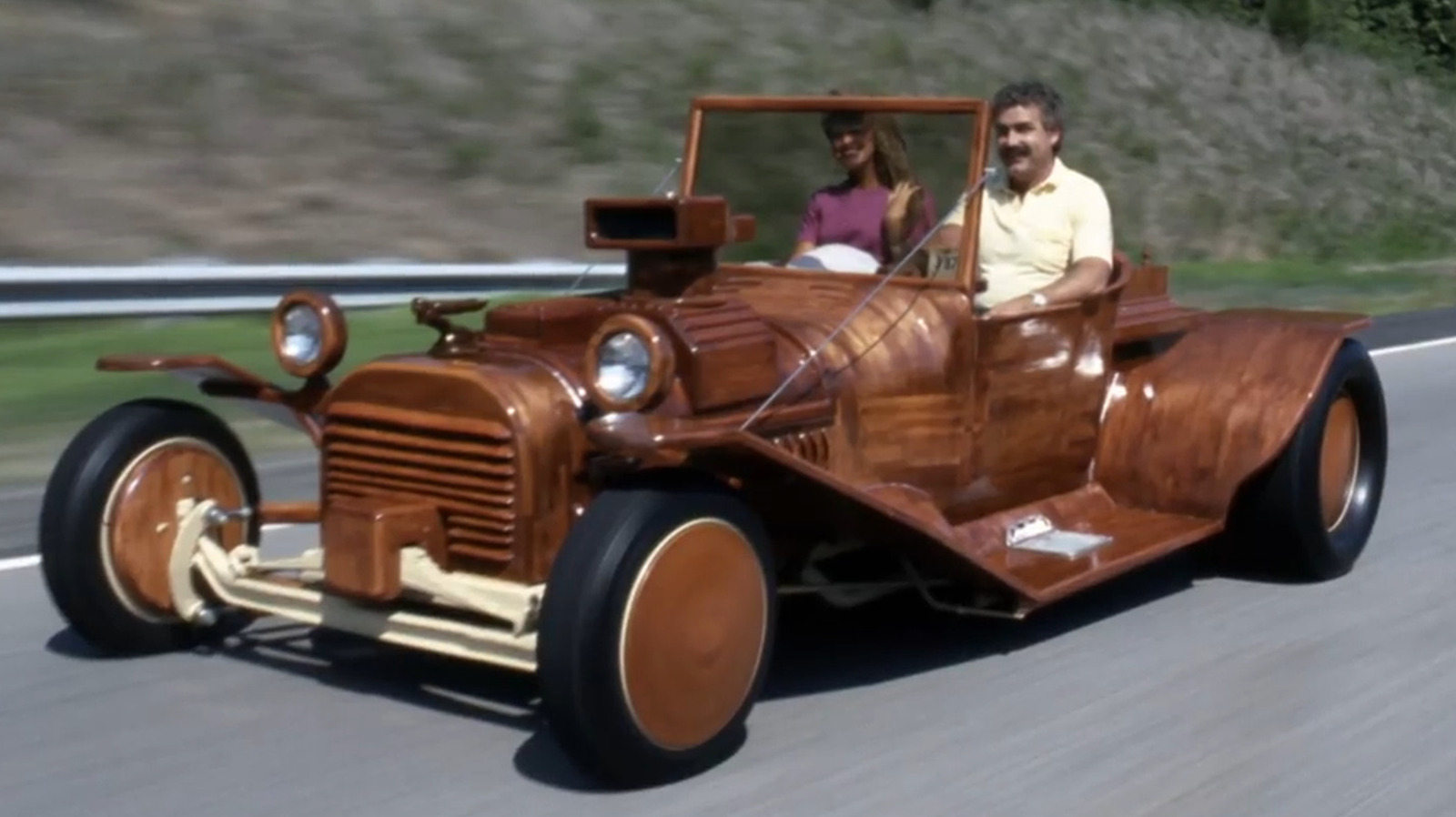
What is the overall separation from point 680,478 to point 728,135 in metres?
2.07

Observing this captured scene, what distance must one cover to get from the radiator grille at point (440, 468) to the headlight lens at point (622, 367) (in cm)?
27

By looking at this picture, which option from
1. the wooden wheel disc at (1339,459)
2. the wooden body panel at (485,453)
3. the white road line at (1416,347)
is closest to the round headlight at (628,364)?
the wooden body panel at (485,453)

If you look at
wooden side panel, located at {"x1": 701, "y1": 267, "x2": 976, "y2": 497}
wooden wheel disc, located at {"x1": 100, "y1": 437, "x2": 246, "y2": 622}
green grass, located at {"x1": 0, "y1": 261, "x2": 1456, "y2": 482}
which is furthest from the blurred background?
wooden wheel disc, located at {"x1": 100, "y1": 437, "x2": 246, "y2": 622}

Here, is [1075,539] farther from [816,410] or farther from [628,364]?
[628,364]

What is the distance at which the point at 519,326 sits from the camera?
17.7 feet

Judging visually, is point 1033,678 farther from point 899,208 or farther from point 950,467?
point 899,208

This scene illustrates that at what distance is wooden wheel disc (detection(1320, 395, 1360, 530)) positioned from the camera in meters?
7.19

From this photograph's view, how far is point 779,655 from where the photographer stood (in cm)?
593

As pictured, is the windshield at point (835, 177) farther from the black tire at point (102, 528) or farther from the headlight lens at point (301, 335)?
the black tire at point (102, 528)

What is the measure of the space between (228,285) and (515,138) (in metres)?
7.21

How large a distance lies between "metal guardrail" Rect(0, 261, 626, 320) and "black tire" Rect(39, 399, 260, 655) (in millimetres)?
4353

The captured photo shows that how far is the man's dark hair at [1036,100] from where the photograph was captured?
650cm

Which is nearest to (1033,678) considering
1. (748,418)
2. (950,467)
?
(950,467)

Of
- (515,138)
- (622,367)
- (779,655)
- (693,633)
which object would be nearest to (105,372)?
(779,655)
